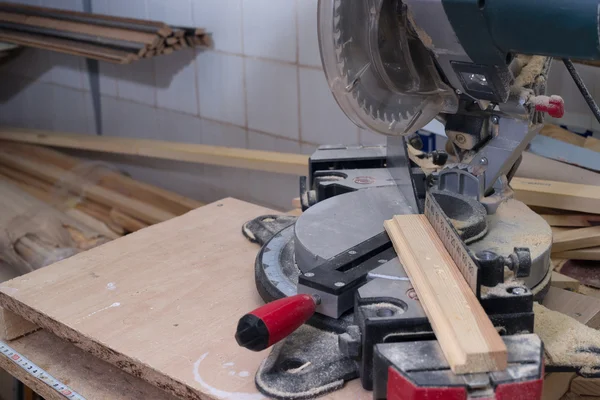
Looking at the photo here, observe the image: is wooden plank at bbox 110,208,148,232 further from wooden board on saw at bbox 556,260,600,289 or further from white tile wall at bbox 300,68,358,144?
wooden board on saw at bbox 556,260,600,289

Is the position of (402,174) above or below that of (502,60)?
below

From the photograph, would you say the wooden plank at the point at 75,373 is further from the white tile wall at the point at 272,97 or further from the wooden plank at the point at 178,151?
the white tile wall at the point at 272,97

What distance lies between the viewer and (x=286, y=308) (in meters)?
0.83

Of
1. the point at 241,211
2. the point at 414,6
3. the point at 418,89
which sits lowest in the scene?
the point at 241,211

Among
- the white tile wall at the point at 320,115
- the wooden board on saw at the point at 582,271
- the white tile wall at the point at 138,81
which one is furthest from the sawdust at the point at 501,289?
the white tile wall at the point at 138,81

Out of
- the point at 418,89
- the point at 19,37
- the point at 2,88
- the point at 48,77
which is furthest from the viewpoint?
the point at 2,88

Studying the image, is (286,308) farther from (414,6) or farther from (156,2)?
(156,2)

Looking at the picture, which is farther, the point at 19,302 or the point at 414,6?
the point at 19,302

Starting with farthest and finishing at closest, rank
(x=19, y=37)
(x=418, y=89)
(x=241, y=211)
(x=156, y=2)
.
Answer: (x=19, y=37)
(x=156, y=2)
(x=241, y=211)
(x=418, y=89)

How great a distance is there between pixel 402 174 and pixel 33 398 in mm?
1157

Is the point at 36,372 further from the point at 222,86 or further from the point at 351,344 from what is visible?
the point at 222,86

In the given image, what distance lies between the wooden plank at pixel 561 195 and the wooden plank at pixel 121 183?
4.19ft

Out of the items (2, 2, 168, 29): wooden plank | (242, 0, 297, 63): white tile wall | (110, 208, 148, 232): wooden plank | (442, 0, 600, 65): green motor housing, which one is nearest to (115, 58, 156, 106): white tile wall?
(2, 2, 168, 29): wooden plank

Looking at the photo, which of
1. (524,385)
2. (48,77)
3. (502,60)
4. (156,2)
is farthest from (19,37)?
(524,385)
